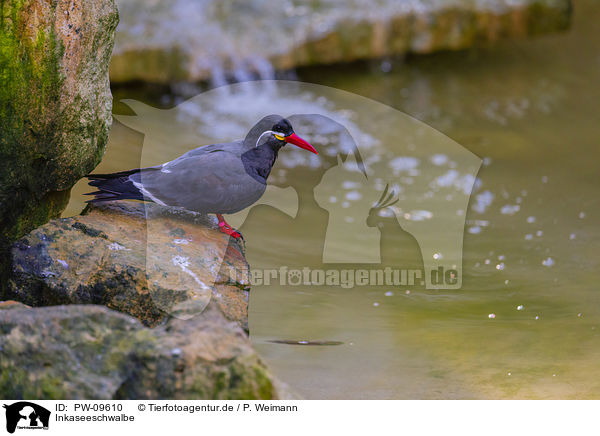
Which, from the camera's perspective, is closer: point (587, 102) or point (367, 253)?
point (367, 253)

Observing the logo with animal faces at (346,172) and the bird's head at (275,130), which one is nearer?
the bird's head at (275,130)

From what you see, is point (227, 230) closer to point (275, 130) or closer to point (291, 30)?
point (275, 130)

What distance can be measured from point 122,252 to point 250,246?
123cm

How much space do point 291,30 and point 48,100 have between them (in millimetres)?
3466

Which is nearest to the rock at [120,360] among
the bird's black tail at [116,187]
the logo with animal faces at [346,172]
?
the bird's black tail at [116,187]

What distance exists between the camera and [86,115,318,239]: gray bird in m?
2.57

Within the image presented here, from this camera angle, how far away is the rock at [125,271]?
2475 mm

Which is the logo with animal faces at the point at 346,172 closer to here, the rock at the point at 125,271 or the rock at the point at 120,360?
the rock at the point at 125,271

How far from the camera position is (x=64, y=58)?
2.44 meters

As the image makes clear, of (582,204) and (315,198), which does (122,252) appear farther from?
(582,204)

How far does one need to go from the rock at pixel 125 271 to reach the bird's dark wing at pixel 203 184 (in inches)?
7.0

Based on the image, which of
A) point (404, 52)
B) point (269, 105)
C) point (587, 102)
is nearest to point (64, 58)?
point (269, 105)

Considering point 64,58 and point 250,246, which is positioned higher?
point 64,58

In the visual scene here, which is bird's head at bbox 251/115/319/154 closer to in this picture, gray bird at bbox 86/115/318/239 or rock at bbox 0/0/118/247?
gray bird at bbox 86/115/318/239
